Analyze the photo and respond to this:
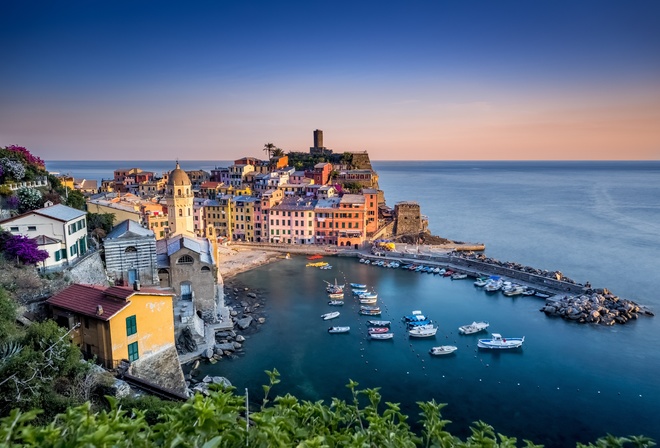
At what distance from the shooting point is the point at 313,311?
3128 centimetres

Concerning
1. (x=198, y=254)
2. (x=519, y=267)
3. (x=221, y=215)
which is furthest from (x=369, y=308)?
(x=221, y=215)

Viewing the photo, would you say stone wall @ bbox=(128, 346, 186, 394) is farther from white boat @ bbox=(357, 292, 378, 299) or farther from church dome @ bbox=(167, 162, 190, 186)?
white boat @ bbox=(357, 292, 378, 299)

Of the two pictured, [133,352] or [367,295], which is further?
[367,295]

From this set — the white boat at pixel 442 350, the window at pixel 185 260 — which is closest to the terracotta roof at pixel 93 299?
the window at pixel 185 260

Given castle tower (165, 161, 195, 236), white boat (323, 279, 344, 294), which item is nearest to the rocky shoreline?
white boat (323, 279, 344, 294)

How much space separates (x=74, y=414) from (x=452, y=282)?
37.8m

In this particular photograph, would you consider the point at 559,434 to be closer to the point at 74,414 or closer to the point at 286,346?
the point at 286,346

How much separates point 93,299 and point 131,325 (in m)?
1.77

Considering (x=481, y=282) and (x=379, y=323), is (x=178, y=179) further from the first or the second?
(x=481, y=282)

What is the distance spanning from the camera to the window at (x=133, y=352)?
1562 cm

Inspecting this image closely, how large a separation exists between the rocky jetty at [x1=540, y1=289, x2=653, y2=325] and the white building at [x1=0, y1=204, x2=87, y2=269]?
3173 cm

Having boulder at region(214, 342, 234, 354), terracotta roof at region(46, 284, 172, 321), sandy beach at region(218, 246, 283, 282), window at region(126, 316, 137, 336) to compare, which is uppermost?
terracotta roof at region(46, 284, 172, 321)

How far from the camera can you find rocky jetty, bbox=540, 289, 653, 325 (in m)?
29.6

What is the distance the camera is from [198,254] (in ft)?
80.6
